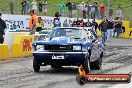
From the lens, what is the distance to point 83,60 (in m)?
13.8

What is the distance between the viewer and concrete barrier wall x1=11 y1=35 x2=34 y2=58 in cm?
2069

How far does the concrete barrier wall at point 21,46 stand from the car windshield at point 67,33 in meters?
5.75

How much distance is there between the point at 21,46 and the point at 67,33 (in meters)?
6.43

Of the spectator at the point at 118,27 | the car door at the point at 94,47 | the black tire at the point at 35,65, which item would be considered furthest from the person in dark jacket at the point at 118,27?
the black tire at the point at 35,65

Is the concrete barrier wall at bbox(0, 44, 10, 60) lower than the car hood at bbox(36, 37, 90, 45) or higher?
lower

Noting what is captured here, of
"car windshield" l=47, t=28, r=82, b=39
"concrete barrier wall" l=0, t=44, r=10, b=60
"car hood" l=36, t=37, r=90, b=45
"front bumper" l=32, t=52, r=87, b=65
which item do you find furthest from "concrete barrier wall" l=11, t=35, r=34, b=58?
"front bumper" l=32, t=52, r=87, b=65

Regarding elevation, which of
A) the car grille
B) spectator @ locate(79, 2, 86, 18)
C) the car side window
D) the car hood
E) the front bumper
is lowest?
the front bumper

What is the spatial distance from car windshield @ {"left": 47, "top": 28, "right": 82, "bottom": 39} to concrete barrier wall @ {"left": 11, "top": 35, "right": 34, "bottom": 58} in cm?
575

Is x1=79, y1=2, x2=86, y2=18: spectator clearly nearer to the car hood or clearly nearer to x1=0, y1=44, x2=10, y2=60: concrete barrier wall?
x1=0, y1=44, x2=10, y2=60: concrete barrier wall

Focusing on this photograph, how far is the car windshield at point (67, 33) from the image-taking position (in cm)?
1481

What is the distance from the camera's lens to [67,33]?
1495 centimetres

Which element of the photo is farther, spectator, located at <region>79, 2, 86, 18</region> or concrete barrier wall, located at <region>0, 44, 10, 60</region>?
spectator, located at <region>79, 2, 86, 18</region>

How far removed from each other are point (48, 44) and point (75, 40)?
0.90 meters

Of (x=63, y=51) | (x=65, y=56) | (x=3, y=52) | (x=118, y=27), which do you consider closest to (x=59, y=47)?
(x=63, y=51)
